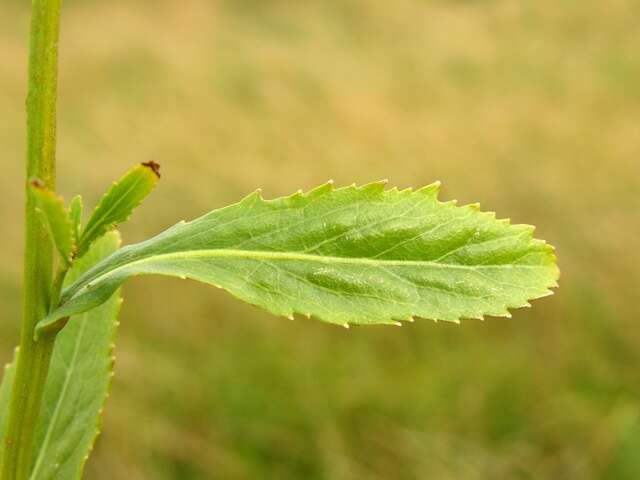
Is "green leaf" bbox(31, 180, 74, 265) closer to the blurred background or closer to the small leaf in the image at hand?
the small leaf

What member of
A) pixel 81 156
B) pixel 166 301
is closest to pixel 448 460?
pixel 166 301

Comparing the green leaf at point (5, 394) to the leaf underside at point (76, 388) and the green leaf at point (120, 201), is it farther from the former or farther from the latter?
the green leaf at point (120, 201)

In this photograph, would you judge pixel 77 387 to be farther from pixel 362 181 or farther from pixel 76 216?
pixel 362 181

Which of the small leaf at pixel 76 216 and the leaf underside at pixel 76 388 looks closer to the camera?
the small leaf at pixel 76 216

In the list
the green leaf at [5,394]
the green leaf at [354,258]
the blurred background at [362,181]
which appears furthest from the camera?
the blurred background at [362,181]

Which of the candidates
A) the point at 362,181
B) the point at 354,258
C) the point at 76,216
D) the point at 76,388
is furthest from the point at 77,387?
the point at 362,181

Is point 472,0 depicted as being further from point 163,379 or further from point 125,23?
point 163,379

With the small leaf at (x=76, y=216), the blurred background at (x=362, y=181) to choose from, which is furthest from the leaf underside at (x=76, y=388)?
the blurred background at (x=362, y=181)
